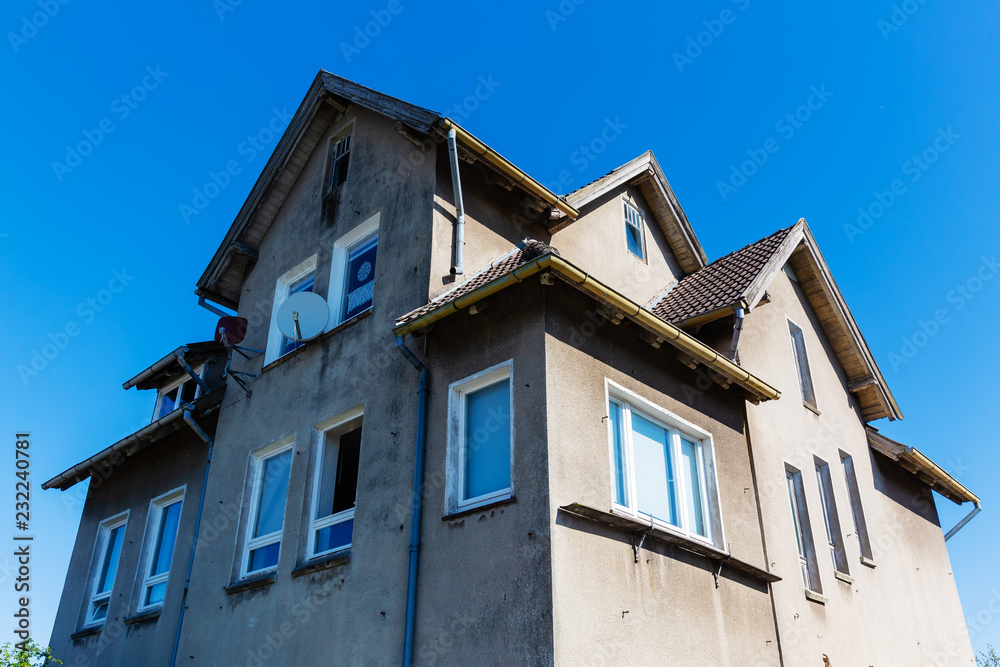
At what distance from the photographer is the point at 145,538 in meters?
14.4

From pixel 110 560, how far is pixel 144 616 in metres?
3.17

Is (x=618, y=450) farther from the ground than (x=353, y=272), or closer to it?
closer to it

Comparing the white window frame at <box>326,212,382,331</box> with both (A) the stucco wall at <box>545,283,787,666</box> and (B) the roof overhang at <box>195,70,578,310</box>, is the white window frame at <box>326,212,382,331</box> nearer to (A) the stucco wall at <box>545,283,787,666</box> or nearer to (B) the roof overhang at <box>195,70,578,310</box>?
(B) the roof overhang at <box>195,70,578,310</box>

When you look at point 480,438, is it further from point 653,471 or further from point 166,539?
point 166,539

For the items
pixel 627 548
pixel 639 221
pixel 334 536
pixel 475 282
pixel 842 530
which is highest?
pixel 639 221

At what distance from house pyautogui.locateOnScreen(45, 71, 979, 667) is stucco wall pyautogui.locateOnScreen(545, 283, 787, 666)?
0.04 metres

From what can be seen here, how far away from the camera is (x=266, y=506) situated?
1169 cm

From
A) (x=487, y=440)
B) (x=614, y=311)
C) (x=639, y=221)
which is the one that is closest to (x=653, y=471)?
(x=614, y=311)

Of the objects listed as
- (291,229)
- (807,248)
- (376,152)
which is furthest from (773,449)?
(291,229)

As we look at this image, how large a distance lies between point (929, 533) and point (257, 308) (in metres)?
14.1

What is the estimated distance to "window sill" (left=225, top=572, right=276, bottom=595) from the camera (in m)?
10.6

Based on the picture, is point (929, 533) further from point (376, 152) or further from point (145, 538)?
point (145, 538)

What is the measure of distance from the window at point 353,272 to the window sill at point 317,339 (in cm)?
30

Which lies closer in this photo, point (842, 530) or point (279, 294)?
point (842, 530)
